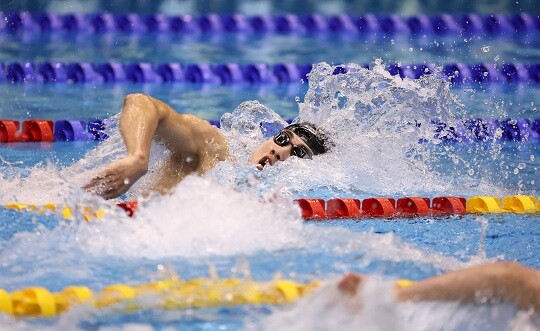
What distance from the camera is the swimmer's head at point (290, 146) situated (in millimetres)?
3756

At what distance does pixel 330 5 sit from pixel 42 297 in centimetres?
760

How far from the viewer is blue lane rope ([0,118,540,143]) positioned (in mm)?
5098

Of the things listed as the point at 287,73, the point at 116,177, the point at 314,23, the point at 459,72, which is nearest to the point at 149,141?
the point at 116,177

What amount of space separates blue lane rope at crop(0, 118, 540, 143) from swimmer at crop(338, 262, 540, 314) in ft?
8.76

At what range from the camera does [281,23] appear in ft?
27.8

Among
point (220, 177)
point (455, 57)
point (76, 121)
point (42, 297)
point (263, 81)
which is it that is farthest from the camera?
point (455, 57)

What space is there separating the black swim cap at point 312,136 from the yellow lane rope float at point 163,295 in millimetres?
1587

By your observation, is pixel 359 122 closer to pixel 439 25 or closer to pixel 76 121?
pixel 76 121

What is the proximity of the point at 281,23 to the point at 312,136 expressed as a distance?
4.59 meters

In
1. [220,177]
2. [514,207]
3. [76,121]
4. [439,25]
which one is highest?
[439,25]

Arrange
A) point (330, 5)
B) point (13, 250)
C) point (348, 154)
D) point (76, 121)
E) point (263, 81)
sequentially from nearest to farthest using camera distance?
point (13, 250) → point (348, 154) → point (76, 121) → point (263, 81) → point (330, 5)

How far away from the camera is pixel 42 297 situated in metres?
2.26

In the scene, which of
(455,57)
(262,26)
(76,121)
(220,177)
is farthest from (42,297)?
(262,26)

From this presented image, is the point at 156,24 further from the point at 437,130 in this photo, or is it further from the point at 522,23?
the point at 437,130
